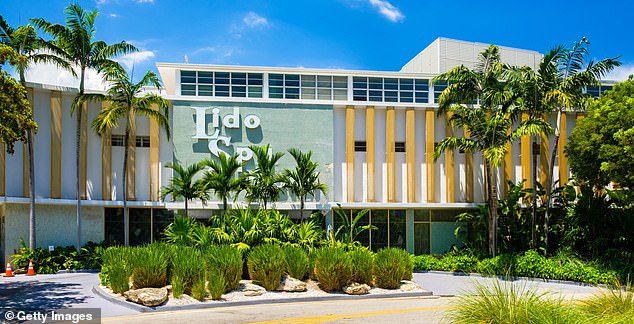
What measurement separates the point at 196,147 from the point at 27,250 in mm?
8325

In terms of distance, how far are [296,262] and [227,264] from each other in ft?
8.00

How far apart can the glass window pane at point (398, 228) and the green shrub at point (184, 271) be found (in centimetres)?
1444

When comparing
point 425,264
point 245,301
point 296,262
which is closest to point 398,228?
point 425,264

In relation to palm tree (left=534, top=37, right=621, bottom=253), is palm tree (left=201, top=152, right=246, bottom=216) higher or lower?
lower

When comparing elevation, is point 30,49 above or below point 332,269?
above

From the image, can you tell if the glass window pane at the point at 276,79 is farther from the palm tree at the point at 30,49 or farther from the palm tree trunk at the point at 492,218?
the palm tree trunk at the point at 492,218

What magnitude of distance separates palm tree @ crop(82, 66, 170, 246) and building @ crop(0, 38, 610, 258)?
1.41 metres

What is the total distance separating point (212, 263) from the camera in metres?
17.1

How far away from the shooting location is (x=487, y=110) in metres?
27.3

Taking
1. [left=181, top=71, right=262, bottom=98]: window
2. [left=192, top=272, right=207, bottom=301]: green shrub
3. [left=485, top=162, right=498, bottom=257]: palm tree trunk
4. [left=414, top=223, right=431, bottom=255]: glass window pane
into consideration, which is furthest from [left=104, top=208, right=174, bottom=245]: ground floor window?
[left=485, top=162, right=498, bottom=257]: palm tree trunk

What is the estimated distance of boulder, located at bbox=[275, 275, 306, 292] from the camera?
18031 mm

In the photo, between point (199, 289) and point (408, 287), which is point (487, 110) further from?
point (199, 289)

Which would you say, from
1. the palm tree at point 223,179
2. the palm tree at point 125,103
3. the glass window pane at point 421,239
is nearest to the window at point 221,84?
the palm tree at point 125,103

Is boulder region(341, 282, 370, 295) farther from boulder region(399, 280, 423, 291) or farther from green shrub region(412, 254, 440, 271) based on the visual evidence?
green shrub region(412, 254, 440, 271)
